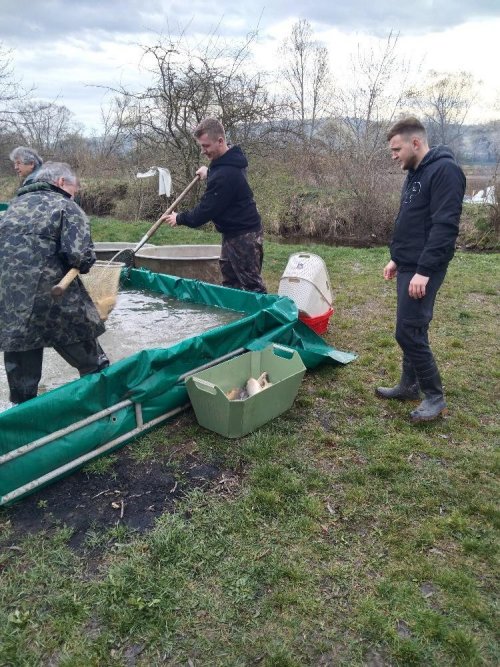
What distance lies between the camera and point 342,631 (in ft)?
5.67

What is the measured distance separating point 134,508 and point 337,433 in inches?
51.4

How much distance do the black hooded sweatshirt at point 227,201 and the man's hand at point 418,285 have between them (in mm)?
1754

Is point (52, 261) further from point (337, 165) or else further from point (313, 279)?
point (337, 165)

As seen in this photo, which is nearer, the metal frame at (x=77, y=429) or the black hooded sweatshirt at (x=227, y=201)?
the metal frame at (x=77, y=429)

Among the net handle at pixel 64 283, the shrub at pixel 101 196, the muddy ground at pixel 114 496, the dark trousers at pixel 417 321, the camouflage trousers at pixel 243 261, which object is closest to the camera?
the muddy ground at pixel 114 496

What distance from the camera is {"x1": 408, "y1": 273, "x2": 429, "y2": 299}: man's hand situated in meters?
2.73

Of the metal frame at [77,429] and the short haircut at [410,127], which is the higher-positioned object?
the short haircut at [410,127]

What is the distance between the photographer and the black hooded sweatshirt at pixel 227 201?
3.92 m

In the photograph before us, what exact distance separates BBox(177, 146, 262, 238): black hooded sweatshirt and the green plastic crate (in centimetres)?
128

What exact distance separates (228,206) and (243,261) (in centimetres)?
51

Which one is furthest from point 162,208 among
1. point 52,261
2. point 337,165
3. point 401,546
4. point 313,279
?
point 401,546

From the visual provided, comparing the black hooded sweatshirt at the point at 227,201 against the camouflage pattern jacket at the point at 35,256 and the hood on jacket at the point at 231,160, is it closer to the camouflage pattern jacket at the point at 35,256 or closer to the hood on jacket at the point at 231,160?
the hood on jacket at the point at 231,160

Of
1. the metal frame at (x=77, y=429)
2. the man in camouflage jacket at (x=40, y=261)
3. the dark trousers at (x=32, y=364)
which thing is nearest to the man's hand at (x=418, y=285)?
the metal frame at (x=77, y=429)

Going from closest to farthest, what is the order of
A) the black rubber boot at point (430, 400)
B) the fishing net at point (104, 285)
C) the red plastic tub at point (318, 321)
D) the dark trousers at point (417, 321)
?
the dark trousers at point (417, 321) → the black rubber boot at point (430, 400) → the fishing net at point (104, 285) → the red plastic tub at point (318, 321)
